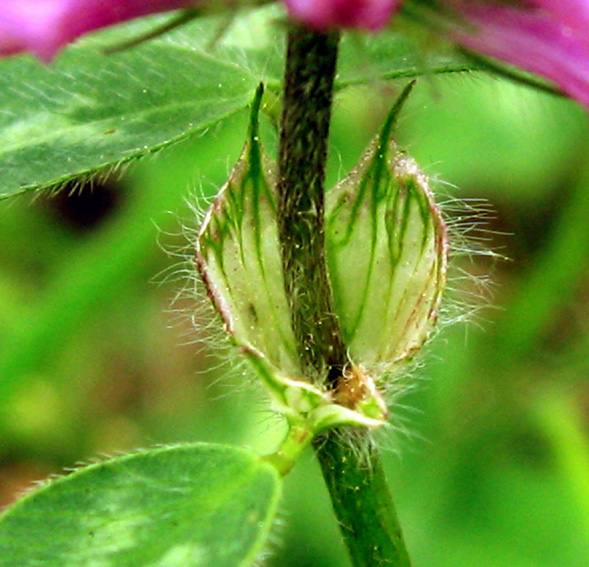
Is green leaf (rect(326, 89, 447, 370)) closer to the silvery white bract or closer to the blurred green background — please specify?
the silvery white bract

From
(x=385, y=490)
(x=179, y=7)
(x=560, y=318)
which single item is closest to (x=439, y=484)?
(x=560, y=318)

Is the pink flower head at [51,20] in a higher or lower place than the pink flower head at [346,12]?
higher

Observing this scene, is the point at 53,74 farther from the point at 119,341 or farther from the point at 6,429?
the point at 119,341

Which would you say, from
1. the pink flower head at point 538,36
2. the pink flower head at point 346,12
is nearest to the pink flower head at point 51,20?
the pink flower head at point 346,12

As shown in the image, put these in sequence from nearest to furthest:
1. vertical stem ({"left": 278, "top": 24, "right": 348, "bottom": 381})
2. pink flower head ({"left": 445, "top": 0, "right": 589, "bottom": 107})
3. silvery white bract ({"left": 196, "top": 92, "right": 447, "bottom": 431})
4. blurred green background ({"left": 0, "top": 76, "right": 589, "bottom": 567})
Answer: pink flower head ({"left": 445, "top": 0, "right": 589, "bottom": 107}), vertical stem ({"left": 278, "top": 24, "right": 348, "bottom": 381}), silvery white bract ({"left": 196, "top": 92, "right": 447, "bottom": 431}), blurred green background ({"left": 0, "top": 76, "right": 589, "bottom": 567})

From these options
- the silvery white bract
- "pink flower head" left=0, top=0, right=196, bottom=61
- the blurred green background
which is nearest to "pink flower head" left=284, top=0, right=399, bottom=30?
"pink flower head" left=0, top=0, right=196, bottom=61

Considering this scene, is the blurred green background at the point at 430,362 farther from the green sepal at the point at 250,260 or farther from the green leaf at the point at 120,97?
the green sepal at the point at 250,260
